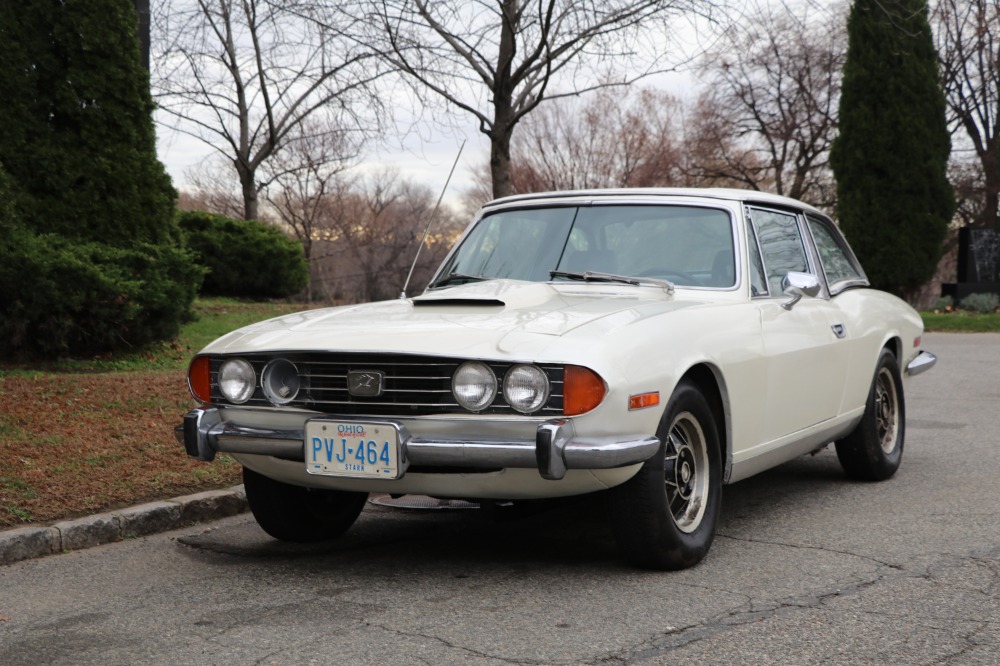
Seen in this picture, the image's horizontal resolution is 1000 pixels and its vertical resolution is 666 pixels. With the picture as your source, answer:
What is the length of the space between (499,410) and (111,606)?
1624 millimetres

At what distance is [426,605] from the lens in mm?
3908

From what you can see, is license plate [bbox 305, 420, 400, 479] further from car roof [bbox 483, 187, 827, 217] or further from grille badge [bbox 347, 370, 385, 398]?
car roof [bbox 483, 187, 827, 217]

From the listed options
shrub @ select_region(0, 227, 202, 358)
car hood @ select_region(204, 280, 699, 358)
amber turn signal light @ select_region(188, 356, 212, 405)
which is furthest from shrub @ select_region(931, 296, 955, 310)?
amber turn signal light @ select_region(188, 356, 212, 405)

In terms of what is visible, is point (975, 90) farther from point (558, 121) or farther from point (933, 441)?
point (933, 441)

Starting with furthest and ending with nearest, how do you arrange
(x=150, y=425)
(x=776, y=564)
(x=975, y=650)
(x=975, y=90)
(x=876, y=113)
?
(x=975, y=90) → (x=876, y=113) → (x=150, y=425) → (x=776, y=564) → (x=975, y=650)

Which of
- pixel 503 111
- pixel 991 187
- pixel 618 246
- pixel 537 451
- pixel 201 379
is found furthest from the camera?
pixel 991 187

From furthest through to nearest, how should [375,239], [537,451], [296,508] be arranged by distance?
1. [375,239]
2. [296,508]
3. [537,451]

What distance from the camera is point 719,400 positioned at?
4680mm

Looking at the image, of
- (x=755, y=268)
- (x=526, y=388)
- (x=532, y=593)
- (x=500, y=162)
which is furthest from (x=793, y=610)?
(x=500, y=162)

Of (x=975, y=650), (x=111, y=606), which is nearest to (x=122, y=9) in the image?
(x=111, y=606)

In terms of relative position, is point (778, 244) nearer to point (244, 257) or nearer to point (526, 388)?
point (526, 388)

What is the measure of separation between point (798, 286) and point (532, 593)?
213 centimetres

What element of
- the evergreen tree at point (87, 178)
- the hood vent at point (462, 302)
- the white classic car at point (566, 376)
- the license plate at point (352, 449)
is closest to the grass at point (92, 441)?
the evergreen tree at point (87, 178)

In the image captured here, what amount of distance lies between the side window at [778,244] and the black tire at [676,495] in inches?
49.6
